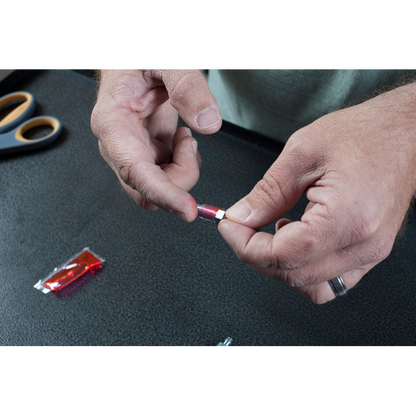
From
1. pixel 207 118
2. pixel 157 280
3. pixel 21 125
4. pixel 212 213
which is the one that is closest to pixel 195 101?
pixel 207 118

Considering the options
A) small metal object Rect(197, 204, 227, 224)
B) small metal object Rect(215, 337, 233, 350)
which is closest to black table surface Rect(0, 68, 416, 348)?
small metal object Rect(215, 337, 233, 350)

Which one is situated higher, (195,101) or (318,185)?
(195,101)

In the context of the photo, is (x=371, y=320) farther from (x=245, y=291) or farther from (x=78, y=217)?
(x=78, y=217)

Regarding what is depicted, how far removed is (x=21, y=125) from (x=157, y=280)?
52 cm

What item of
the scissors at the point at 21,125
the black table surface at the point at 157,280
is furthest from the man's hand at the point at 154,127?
the scissors at the point at 21,125

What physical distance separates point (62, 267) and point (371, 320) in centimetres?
54

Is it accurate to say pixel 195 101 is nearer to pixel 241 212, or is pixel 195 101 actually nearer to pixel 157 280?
pixel 241 212

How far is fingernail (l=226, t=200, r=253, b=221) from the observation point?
0.56 meters

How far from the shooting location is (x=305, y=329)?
0.60 meters

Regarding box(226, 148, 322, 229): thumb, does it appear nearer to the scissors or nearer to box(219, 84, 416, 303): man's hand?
box(219, 84, 416, 303): man's hand

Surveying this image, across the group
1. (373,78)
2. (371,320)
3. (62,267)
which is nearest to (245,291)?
(371,320)

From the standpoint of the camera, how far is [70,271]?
2.19 ft

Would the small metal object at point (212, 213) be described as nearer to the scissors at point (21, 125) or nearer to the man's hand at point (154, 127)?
the man's hand at point (154, 127)
